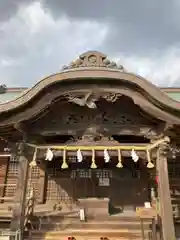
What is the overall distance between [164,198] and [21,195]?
13.1 ft

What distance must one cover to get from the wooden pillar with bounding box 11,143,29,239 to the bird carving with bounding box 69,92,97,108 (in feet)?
6.93

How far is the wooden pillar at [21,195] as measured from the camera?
300 inches

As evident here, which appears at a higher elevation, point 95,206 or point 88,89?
point 88,89

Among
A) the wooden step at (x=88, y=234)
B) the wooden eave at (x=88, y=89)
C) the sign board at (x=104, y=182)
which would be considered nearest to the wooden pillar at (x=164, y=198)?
the wooden eave at (x=88, y=89)

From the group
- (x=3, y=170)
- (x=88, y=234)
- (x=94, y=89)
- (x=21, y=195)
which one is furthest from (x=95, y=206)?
(x=3, y=170)

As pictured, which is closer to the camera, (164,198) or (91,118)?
(164,198)

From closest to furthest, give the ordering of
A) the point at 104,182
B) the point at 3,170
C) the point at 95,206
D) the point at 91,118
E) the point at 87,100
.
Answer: the point at 87,100 < the point at 91,118 < the point at 95,206 < the point at 104,182 < the point at 3,170

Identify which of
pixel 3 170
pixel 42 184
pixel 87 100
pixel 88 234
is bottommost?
pixel 88 234

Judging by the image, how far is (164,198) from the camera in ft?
25.0

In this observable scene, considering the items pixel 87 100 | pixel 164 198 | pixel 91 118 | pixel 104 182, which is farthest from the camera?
pixel 104 182

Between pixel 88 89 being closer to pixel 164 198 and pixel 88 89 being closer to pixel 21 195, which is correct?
pixel 21 195

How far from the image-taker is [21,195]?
7898 mm

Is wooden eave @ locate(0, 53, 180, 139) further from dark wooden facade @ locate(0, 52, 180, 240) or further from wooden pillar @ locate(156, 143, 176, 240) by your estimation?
wooden pillar @ locate(156, 143, 176, 240)

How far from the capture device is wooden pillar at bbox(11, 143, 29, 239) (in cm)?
761
